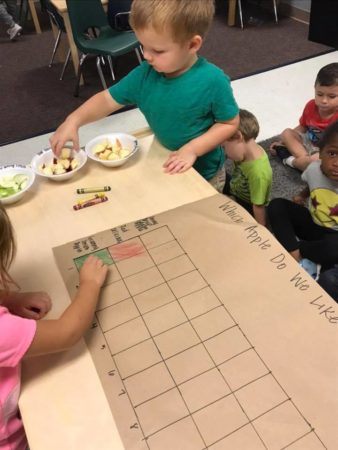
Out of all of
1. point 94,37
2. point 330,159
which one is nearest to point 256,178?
point 330,159

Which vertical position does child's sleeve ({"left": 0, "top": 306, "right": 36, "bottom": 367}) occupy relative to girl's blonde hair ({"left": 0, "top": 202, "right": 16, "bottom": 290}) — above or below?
below

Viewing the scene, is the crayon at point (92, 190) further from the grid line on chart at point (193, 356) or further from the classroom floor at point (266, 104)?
the classroom floor at point (266, 104)

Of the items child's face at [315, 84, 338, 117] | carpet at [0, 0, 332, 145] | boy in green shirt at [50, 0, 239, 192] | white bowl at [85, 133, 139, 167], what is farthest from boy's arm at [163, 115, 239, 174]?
carpet at [0, 0, 332, 145]

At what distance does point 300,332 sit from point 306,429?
14cm

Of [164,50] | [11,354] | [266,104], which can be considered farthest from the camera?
[266,104]

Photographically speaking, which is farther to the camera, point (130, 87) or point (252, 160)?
point (252, 160)

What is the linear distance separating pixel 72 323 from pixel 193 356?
20 cm

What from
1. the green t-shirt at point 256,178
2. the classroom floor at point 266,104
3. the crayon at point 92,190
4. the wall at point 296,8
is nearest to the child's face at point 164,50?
the crayon at point 92,190

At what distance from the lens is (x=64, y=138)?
1.08m

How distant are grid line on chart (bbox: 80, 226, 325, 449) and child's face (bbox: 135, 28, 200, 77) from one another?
0.50 meters

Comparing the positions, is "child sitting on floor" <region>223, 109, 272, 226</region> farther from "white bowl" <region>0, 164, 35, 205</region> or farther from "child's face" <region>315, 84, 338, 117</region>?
"white bowl" <region>0, 164, 35, 205</region>

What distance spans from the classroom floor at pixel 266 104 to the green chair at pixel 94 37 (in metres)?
0.43

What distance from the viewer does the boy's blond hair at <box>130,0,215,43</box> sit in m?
0.89

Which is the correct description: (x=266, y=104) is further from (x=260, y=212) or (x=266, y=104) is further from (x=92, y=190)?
A: (x=92, y=190)
